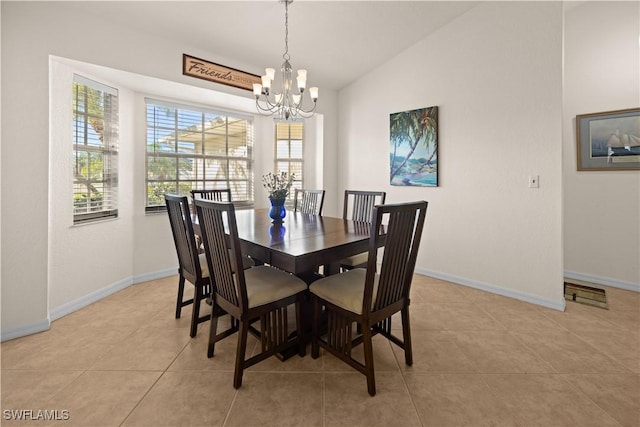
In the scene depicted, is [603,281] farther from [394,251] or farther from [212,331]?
[212,331]

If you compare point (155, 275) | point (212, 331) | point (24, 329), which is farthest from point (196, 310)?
point (155, 275)

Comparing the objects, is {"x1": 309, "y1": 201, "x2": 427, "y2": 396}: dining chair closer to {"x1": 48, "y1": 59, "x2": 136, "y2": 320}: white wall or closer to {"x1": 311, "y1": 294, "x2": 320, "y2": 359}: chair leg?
{"x1": 311, "y1": 294, "x2": 320, "y2": 359}: chair leg

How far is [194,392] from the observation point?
5.52ft

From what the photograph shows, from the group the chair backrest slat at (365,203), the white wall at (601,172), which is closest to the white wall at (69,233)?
the chair backrest slat at (365,203)

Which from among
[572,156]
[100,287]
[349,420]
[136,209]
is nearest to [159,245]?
[136,209]

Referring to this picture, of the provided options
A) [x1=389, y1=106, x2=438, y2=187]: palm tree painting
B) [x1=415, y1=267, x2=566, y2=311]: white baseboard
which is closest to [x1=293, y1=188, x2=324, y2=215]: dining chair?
[x1=389, y1=106, x2=438, y2=187]: palm tree painting

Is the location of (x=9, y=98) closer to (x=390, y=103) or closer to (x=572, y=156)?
(x=390, y=103)

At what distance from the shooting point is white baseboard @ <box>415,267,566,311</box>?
2.85m

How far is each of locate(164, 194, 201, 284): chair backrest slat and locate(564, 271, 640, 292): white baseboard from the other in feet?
14.0

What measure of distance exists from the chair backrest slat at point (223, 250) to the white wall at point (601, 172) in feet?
13.2

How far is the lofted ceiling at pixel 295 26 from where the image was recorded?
2.67m

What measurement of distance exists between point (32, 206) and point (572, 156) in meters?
5.46

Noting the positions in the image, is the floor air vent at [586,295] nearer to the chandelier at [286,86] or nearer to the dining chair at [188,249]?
the chandelier at [286,86]

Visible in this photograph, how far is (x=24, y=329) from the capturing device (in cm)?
227
